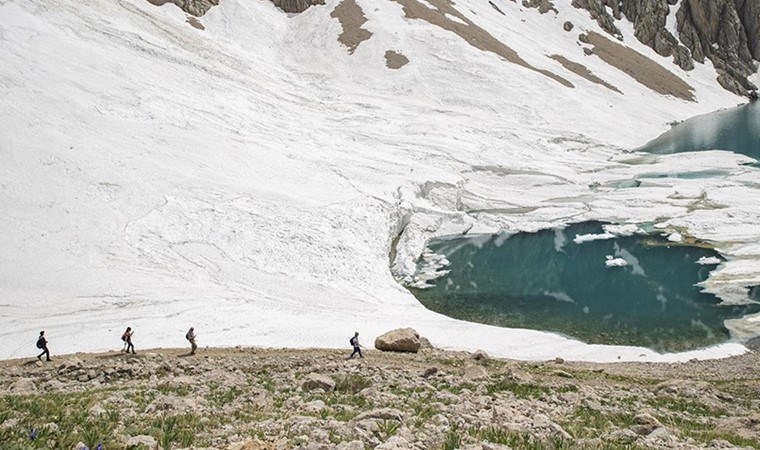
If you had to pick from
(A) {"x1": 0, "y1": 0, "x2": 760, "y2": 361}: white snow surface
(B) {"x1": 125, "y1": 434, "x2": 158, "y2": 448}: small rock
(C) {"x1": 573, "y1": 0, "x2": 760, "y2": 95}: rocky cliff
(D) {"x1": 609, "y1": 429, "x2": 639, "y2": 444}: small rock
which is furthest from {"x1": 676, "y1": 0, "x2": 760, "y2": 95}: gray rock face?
(B) {"x1": 125, "y1": 434, "x2": 158, "y2": 448}: small rock

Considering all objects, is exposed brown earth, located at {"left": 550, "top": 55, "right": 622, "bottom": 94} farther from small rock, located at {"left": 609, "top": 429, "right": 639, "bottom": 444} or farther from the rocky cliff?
small rock, located at {"left": 609, "top": 429, "right": 639, "bottom": 444}

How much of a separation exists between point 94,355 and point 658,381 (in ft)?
77.0

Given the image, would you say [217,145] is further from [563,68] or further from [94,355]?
[563,68]

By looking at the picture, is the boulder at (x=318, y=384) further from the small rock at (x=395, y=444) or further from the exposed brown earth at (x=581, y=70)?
the exposed brown earth at (x=581, y=70)

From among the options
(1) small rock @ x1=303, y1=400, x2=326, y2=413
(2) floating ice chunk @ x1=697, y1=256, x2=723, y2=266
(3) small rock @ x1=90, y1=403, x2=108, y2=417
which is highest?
(2) floating ice chunk @ x1=697, y1=256, x2=723, y2=266

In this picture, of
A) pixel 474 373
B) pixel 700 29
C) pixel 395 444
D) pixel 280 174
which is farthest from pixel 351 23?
pixel 700 29

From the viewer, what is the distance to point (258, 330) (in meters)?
28.8

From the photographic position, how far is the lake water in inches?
3046

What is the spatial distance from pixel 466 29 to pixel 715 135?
4464 cm

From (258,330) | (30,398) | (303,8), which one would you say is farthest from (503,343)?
(303,8)

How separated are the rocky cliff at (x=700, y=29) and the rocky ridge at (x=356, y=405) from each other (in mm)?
131372

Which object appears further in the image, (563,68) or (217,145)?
(563,68)

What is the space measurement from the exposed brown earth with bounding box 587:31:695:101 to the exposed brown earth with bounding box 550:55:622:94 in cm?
1362

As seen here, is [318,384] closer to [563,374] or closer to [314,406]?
[314,406]
